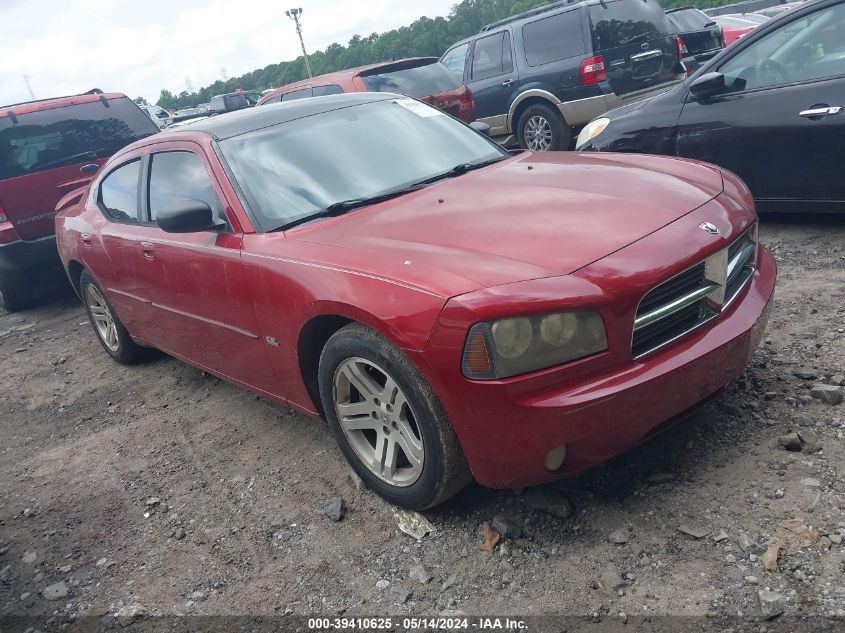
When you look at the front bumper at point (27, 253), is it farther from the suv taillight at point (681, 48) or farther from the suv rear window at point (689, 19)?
the suv rear window at point (689, 19)

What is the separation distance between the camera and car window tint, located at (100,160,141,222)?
15.4 feet

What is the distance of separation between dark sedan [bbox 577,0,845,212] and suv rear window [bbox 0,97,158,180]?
18.2 feet

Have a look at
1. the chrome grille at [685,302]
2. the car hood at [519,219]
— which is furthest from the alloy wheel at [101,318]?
the chrome grille at [685,302]

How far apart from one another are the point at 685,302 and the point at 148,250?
2977 mm

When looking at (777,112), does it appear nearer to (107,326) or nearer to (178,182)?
(178,182)

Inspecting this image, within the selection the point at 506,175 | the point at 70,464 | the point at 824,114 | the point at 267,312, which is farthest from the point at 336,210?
the point at 824,114

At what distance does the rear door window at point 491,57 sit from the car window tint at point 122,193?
660 cm

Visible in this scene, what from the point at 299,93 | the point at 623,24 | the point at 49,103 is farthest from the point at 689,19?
the point at 49,103

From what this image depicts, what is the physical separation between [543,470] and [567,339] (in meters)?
0.46

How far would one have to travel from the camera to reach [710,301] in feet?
9.12

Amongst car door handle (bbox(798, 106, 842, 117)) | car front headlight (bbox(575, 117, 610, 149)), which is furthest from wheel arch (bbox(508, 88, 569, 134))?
car door handle (bbox(798, 106, 842, 117))

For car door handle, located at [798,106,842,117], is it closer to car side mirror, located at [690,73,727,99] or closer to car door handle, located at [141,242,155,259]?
car side mirror, located at [690,73,727,99]

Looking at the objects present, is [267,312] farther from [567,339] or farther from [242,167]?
[567,339]

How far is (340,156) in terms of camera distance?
3.71 metres
